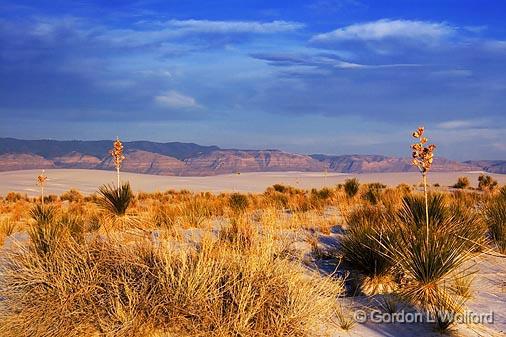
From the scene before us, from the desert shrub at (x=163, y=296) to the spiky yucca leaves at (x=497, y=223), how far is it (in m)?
4.90

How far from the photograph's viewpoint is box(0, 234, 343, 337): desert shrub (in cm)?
493

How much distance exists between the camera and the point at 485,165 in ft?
487

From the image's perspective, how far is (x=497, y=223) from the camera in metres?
10.1

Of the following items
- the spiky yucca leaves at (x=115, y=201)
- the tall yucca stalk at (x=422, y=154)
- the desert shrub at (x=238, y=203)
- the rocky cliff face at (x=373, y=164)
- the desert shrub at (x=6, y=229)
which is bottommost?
the rocky cliff face at (x=373, y=164)

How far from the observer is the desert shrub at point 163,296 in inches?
194

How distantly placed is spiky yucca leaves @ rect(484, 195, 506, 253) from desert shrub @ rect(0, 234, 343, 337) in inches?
193

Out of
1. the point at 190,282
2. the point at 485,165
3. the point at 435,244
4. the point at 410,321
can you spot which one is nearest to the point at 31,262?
the point at 190,282

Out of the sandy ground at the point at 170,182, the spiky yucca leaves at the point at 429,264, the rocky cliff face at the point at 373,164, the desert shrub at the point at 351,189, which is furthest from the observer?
the rocky cliff face at the point at 373,164

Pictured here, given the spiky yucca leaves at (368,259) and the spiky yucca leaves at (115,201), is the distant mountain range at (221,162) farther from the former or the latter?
the spiky yucca leaves at (368,259)

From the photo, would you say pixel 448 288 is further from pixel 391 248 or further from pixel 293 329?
pixel 293 329

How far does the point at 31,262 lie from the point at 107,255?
1070 mm

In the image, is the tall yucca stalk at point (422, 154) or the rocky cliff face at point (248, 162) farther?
the rocky cliff face at point (248, 162)

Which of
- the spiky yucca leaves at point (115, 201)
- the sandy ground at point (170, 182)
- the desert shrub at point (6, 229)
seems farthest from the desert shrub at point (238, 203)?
the sandy ground at point (170, 182)

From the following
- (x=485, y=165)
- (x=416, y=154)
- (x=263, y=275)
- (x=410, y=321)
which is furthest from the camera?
(x=485, y=165)
